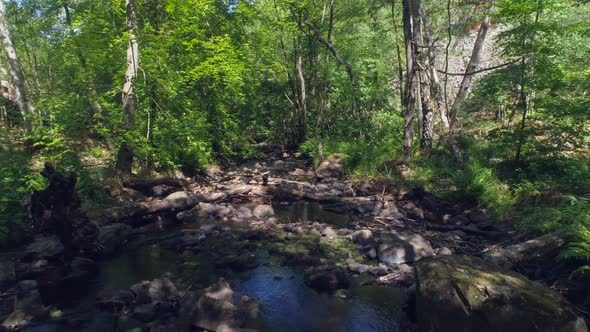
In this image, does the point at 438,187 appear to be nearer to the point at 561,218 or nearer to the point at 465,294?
the point at 561,218

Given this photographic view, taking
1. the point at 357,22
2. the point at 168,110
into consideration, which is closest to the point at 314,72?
the point at 357,22

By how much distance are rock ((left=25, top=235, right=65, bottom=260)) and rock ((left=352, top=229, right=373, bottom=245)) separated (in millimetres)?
6639

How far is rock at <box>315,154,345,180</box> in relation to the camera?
52.9 ft

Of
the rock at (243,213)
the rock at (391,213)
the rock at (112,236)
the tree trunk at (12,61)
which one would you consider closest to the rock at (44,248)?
the rock at (112,236)

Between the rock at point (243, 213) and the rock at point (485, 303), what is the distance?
690cm

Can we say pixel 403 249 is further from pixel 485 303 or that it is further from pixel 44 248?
pixel 44 248

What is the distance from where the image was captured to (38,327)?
541cm

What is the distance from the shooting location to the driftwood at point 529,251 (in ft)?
20.4

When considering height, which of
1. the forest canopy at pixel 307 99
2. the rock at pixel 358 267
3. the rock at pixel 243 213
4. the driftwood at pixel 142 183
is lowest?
the rock at pixel 358 267

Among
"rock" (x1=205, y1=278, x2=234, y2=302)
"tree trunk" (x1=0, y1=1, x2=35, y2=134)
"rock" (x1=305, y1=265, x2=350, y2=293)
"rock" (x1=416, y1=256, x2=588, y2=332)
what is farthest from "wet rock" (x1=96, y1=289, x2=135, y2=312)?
"tree trunk" (x1=0, y1=1, x2=35, y2=134)

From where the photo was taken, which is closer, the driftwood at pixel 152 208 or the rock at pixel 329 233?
the rock at pixel 329 233

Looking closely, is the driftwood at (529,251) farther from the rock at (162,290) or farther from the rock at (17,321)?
the rock at (17,321)

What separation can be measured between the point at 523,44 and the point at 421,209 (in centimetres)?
538

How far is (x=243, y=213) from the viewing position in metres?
11.3
